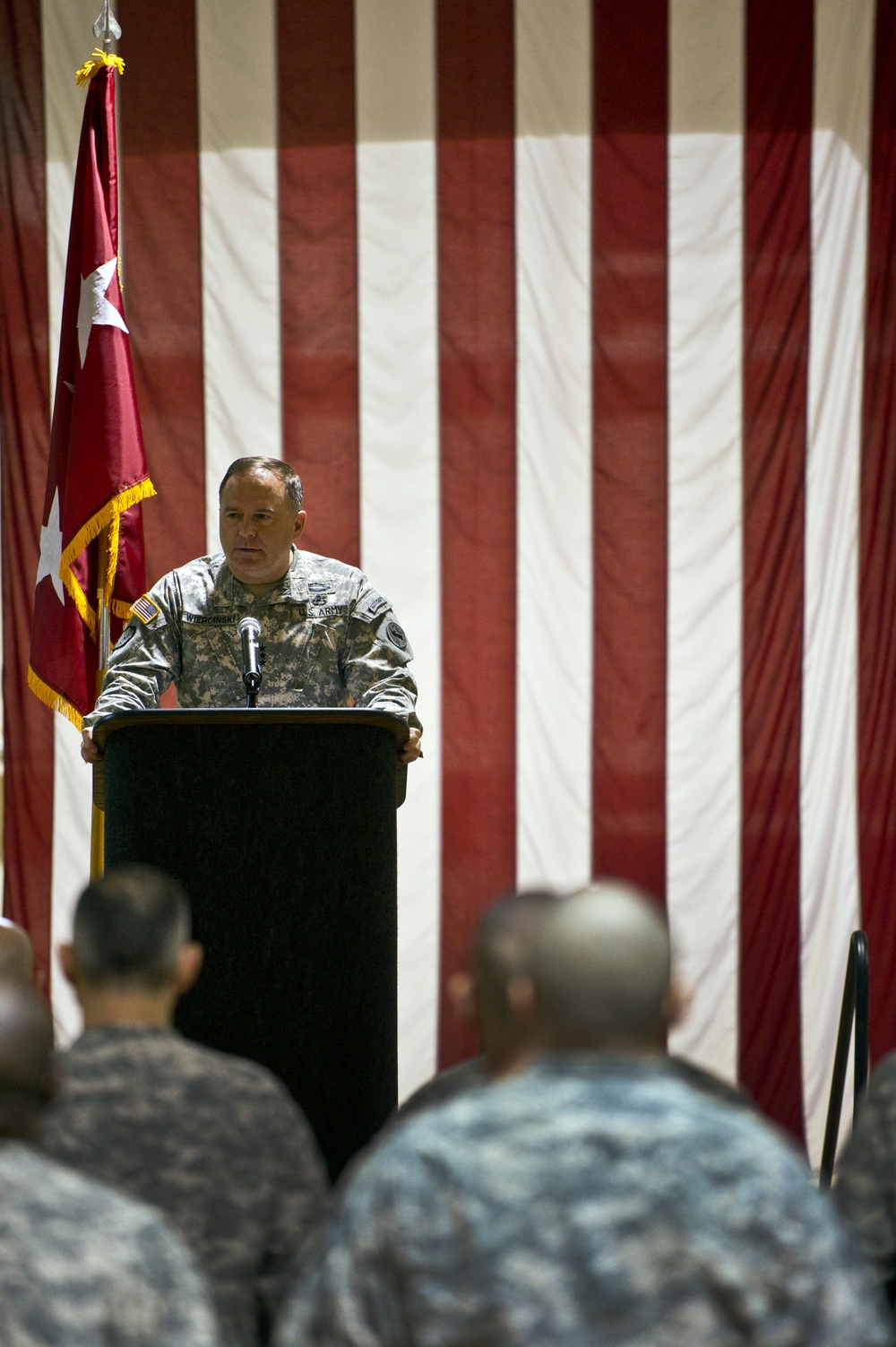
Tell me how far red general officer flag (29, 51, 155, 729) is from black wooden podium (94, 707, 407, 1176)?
5.63 feet

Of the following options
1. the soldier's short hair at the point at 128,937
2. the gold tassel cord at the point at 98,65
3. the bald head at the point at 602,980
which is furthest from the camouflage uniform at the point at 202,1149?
the gold tassel cord at the point at 98,65

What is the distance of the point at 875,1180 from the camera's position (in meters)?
2.06

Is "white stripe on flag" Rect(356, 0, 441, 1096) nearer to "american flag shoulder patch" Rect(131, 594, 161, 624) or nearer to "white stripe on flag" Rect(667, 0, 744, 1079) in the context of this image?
"white stripe on flag" Rect(667, 0, 744, 1079)

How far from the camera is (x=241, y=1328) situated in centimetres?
200

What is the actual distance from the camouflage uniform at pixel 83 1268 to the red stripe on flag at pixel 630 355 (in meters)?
4.32

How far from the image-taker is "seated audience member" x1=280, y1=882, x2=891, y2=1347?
1.55m

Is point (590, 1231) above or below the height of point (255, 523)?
below

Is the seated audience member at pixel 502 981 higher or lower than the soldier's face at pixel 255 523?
lower

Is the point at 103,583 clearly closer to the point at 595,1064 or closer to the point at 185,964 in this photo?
the point at 185,964

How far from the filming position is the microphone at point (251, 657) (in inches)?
131

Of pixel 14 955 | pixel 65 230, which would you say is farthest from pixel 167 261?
pixel 14 955

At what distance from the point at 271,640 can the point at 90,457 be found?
116 cm

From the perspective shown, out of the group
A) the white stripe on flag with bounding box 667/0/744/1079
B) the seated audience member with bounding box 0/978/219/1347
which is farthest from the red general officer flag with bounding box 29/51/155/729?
the seated audience member with bounding box 0/978/219/1347

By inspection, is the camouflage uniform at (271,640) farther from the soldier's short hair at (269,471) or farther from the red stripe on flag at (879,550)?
the red stripe on flag at (879,550)
